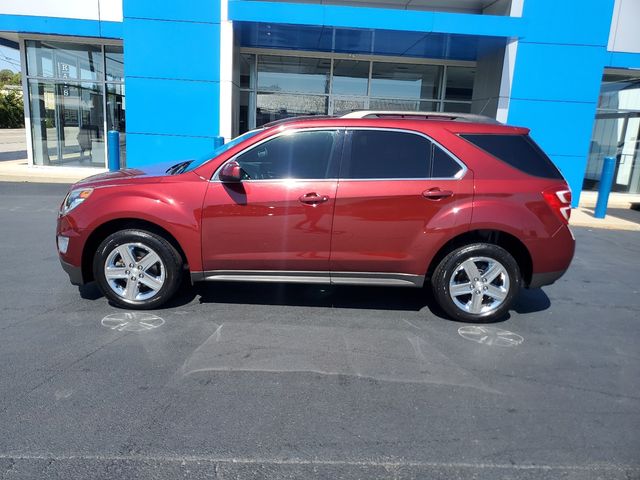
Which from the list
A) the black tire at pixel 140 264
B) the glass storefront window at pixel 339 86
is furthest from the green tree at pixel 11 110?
the black tire at pixel 140 264

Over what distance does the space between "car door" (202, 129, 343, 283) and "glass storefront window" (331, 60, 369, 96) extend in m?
11.9

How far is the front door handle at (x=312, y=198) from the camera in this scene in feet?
14.4

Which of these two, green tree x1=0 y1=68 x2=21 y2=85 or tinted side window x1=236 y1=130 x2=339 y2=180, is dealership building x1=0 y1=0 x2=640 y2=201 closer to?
tinted side window x1=236 y1=130 x2=339 y2=180

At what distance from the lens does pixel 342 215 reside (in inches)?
175

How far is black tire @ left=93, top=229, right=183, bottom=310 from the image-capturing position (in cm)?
451

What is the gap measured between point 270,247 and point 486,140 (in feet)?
7.35

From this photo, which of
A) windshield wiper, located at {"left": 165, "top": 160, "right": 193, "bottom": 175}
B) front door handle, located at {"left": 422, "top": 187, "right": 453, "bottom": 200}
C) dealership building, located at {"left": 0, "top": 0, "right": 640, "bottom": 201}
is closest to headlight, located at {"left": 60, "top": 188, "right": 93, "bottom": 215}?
windshield wiper, located at {"left": 165, "top": 160, "right": 193, "bottom": 175}

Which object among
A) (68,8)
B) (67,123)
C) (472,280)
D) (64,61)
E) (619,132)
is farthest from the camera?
(67,123)

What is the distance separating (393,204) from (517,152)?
4.26 ft

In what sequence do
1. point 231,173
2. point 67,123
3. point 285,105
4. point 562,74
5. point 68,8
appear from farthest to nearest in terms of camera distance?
1. point 285,105
2. point 67,123
3. point 68,8
4. point 562,74
5. point 231,173

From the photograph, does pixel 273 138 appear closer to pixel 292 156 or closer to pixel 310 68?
pixel 292 156

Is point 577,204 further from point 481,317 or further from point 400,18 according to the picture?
point 481,317

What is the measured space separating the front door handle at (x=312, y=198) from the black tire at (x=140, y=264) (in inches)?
50.5

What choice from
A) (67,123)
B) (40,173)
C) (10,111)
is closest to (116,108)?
(67,123)
